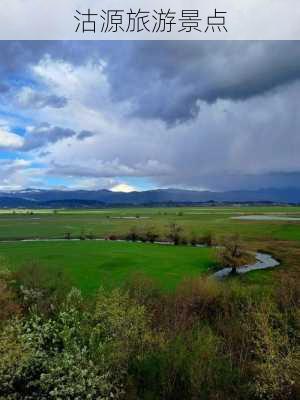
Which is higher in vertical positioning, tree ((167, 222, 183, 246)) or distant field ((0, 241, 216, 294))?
tree ((167, 222, 183, 246))

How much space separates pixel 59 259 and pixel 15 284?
33.7 m

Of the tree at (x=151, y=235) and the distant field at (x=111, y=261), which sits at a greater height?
the tree at (x=151, y=235)

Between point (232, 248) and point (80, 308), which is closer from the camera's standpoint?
point (80, 308)

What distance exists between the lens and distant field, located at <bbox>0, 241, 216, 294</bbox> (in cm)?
7130

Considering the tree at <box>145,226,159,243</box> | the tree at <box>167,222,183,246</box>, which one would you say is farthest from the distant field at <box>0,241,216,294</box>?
the tree at <box>145,226,159,243</box>

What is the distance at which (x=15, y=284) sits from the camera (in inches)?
2293

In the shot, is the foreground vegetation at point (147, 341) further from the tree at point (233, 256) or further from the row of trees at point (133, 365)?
the tree at point (233, 256)

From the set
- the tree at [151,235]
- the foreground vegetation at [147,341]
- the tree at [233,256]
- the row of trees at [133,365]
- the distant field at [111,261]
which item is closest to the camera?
the row of trees at [133,365]

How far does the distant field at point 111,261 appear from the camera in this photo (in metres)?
71.3

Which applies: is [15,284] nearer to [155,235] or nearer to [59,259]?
[59,259]

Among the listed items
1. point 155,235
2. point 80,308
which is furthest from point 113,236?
point 80,308

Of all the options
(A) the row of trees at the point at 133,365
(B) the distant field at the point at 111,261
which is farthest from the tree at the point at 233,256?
(A) the row of trees at the point at 133,365

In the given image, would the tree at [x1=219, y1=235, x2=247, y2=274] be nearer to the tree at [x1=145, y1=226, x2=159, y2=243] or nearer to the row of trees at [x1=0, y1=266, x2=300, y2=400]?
the tree at [x1=145, y1=226, x2=159, y2=243]

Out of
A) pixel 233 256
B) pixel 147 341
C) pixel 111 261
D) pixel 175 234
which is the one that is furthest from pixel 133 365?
pixel 175 234
